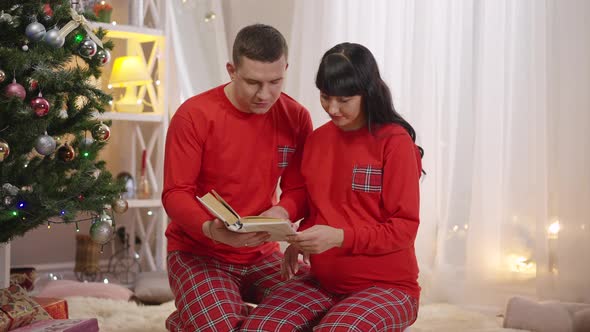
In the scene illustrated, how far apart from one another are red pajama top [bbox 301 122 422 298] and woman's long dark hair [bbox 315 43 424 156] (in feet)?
0.14

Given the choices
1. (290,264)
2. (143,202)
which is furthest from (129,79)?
(290,264)

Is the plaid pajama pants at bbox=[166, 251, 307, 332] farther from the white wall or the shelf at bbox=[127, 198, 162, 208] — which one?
the white wall

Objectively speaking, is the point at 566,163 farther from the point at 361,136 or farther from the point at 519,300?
the point at 361,136

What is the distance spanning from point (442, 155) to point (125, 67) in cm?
148

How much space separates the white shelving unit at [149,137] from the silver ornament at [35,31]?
123 cm

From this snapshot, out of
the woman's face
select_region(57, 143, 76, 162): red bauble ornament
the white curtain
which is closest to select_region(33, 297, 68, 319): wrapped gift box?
select_region(57, 143, 76, 162): red bauble ornament

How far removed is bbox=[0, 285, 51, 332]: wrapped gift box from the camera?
2.03 metres

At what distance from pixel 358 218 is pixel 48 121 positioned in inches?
38.1

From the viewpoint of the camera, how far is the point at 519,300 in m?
2.56

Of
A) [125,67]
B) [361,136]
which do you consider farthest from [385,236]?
[125,67]

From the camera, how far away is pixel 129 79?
3.39m

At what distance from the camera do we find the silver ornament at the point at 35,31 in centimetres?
207

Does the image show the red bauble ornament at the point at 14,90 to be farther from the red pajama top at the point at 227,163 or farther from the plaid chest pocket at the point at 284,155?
the plaid chest pocket at the point at 284,155

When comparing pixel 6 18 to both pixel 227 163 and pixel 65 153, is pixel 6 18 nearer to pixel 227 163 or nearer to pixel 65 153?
pixel 65 153
